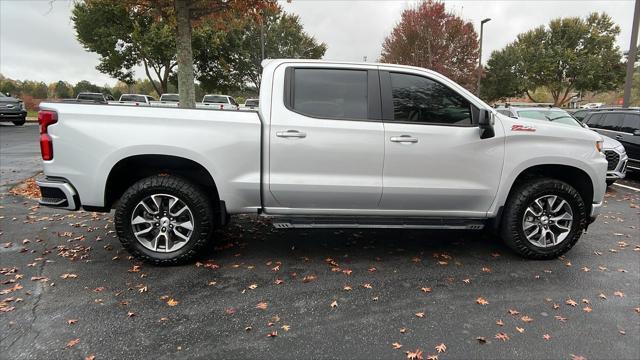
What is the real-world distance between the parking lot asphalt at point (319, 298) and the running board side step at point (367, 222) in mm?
413

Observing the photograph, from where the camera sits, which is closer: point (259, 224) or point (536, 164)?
point (536, 164)

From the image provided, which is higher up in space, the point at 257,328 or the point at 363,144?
the point at 363,144

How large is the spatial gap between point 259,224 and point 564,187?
361 cm

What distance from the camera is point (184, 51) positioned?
7859mm

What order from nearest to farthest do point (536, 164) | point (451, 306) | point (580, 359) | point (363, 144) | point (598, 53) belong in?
point (580, 359)
point (451, 306)
point (363, 144)
point (536, 164)
point (598, 53)

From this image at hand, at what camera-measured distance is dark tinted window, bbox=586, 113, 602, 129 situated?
36.2 ft

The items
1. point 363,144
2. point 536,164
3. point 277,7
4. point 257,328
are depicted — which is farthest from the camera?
point 277,7

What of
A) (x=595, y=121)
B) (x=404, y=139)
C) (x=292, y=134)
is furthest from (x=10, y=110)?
(x=595, y=121)

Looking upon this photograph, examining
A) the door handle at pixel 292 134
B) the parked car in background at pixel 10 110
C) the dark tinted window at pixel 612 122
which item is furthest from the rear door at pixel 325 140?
the parked car in background at pixel 10 110

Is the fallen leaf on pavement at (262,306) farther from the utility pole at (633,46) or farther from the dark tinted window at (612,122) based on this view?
the utility pole at (633,46)

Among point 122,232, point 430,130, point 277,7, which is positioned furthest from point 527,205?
point 277,7

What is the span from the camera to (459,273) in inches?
160

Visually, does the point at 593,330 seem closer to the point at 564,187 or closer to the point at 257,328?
the point at 564,187

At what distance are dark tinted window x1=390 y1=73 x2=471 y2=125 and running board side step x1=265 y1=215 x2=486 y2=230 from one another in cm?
100
